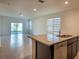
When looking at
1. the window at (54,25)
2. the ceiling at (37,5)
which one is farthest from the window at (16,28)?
the ceiling at (37,5)

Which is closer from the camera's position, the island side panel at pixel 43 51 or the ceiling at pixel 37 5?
the island side panel at pixel 43 51

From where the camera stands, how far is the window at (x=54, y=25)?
933cm

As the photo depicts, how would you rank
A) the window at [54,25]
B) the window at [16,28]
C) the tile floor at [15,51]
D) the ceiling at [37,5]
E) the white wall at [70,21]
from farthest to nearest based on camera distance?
1. the window at [16,28]
2. the window at [54,25]
3. the white wall at [70,21]
4. the ceiling at [37,5]
5. the tile floor at [15,51]

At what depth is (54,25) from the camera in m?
10.0

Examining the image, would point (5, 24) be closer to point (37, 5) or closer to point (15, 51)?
point (37, 5)

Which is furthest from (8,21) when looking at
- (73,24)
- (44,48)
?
(44,48)

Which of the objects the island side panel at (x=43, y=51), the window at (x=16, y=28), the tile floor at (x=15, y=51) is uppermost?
the window at (x=16, y=28)

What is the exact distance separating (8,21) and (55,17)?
7.90m

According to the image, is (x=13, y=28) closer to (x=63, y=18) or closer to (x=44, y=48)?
(x=63, y=18)

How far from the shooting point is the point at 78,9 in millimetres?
7137

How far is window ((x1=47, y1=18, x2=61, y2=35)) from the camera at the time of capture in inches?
367

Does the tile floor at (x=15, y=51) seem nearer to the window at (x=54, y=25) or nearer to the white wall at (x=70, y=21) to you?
the white wall at (x=70, y=21)

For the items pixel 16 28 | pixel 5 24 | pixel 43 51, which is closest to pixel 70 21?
pixel 43 51

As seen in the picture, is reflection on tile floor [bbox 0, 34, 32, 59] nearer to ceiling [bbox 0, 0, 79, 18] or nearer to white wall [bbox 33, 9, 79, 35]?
ceiling [bbox 0, 0, 79, 18]
